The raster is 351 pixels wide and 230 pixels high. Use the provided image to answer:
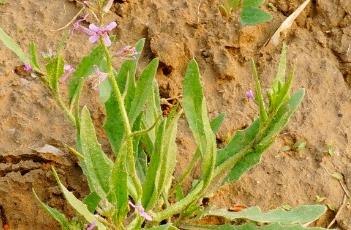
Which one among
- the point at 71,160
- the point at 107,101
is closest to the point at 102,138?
the point at 71,160

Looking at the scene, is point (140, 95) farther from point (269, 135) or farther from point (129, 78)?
point (269, 135)

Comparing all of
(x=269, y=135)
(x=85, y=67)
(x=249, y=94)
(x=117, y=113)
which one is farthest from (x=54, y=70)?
(x=249, y=94)

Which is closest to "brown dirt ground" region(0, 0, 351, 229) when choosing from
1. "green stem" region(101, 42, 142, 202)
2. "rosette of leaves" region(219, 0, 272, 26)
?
"rosette of leaves" region(219, 0, 272, 26)

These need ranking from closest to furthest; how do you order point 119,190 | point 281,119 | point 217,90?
point 119,190 < point 281,119 < point 217,90

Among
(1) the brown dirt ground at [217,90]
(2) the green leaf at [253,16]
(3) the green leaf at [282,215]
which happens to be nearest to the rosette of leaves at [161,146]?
(3) the green leaf at [282,215]

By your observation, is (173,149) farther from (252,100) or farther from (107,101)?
(252,100)
